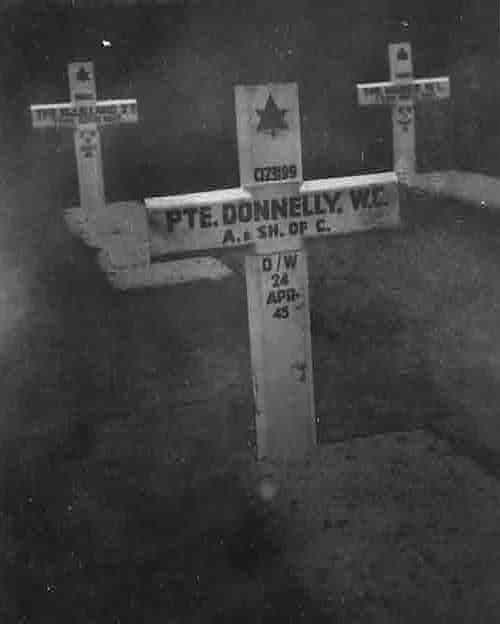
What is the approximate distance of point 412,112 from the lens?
13.6 meters

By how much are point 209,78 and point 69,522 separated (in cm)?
1328

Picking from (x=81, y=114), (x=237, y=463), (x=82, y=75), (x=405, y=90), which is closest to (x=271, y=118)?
(x=237, y=463)

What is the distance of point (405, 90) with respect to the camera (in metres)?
13.3

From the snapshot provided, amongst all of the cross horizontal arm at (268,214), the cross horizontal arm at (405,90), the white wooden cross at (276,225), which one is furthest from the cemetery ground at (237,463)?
the cross horizontal arm at (405,90)

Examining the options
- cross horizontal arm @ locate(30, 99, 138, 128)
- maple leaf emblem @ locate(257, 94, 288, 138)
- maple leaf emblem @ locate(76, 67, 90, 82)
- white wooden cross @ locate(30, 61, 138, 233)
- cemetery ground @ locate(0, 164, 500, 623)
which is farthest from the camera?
cross horizontal arm @ locate(30, 99, 138, 128)

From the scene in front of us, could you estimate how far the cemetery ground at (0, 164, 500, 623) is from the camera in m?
4.06

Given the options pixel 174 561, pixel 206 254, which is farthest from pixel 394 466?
pixel 206 254

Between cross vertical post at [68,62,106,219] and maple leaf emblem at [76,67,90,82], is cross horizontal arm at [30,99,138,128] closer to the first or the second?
cross vertical post at [68,62,106,219]

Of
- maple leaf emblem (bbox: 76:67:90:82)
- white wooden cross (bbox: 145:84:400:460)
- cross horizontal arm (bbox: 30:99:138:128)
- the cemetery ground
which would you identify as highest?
maple leaf emblem (bbox: 76:67:90:82)

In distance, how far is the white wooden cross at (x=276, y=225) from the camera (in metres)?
4.95

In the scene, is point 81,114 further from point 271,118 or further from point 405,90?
point 271,118

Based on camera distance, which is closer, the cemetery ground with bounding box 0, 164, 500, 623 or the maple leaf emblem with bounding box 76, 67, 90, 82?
the cemetery ground with bounding box 0, 164, 500, 623

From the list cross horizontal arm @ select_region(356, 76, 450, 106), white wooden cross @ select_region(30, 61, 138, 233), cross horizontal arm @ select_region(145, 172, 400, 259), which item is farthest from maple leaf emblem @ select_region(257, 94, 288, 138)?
white wooden cross @ select_region(30, 61, 138, 233)

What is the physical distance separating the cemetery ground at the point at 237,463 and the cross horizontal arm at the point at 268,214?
46cm
